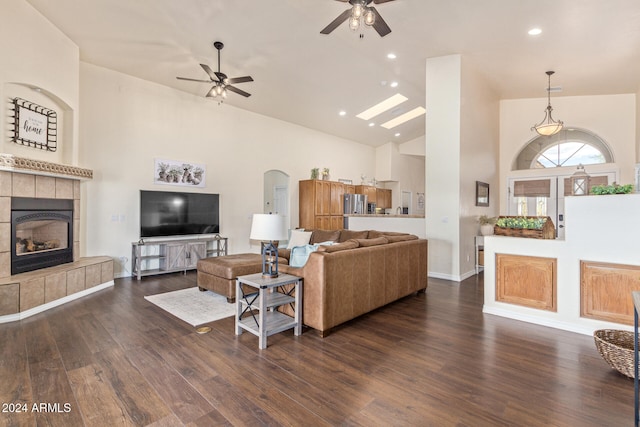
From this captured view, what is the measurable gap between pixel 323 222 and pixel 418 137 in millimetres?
5084

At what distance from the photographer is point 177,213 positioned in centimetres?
615

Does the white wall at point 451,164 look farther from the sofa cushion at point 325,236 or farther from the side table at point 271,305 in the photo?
the side table at point 271,305

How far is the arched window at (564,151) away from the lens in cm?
684

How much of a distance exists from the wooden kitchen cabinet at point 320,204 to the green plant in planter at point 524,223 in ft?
17.0

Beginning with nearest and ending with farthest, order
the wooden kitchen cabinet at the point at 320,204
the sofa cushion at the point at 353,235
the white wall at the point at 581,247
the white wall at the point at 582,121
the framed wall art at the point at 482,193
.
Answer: the white wall at the point at 581,247, the sofa cushion at the point at 353,235, the framed wall art at the point at 482,193, the white wall at the point at 582,121, the wooden kitchen cabinet at the point at 320,204

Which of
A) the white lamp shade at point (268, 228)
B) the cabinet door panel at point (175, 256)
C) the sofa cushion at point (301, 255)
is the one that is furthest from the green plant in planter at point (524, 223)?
the cabinet door panel at point (175, 256)

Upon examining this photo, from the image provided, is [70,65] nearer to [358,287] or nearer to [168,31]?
[168,31]

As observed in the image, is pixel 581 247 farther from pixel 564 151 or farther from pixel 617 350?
pixel 564 151

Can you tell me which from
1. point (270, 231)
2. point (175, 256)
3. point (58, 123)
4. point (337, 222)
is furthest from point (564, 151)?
point (58, 123)

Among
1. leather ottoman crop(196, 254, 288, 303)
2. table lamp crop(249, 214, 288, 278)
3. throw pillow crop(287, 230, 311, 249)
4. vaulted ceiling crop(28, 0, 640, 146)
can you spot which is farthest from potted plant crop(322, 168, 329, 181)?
table lamp crop(249, 214, 288, 278)

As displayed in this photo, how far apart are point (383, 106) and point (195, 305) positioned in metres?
6.68

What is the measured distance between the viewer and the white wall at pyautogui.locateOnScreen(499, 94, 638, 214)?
646cm

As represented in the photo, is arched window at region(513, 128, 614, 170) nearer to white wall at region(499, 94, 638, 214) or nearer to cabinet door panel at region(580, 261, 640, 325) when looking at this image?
white wall at region(499, 94, 638, 214)

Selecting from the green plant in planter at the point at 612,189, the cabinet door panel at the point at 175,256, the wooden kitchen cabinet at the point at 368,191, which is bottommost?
the cabinet door panel at the point at 175,256
